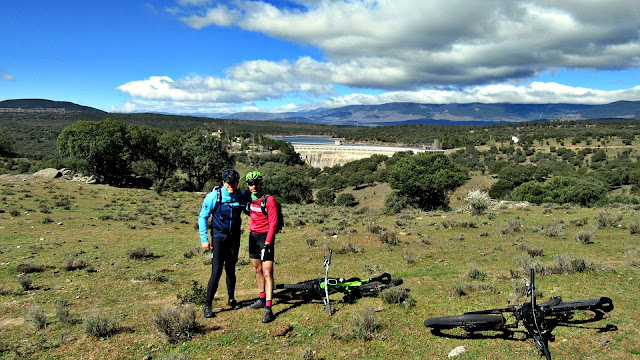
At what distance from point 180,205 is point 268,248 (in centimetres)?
2318

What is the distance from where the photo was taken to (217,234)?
19.1 ft

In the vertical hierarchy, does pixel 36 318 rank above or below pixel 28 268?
above

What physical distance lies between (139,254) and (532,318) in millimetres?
10517

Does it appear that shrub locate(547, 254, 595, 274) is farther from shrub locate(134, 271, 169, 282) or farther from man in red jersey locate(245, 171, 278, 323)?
shrub locate(134, 271, 169, 282)

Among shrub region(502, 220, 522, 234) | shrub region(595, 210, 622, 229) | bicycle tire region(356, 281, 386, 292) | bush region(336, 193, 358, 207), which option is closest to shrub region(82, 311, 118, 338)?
bicycle tire region(356, 281, 386, 292)

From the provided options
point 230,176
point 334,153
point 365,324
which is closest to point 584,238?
point 365,324

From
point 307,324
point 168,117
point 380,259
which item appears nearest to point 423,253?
point 380,259

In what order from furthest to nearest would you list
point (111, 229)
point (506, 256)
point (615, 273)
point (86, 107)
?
point (86, 107) < point (111, 229) < point (506, 256) < point (615, 273)

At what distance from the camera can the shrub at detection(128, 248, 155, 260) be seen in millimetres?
10875

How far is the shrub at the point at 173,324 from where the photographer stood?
510cm

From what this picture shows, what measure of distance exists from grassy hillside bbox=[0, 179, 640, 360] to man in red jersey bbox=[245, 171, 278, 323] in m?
0.60

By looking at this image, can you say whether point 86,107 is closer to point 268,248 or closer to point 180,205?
point 180,205

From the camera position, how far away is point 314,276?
863cm

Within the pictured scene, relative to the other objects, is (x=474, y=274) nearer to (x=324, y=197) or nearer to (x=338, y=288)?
(x=338, y=288)
